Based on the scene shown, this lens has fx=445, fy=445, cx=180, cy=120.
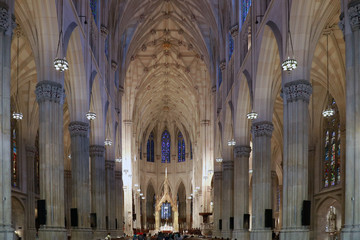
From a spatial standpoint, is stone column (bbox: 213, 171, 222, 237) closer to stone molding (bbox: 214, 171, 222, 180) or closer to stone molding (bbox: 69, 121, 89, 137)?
stone molding (bbox: 214, 171, 222, 180)

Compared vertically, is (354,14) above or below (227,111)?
above

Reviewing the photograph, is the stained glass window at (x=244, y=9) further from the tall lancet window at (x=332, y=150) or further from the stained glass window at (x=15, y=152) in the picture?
the stained glass window at (x=15, y=152)

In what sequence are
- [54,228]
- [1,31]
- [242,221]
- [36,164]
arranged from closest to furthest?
[1,31] → [54,228] → [242,221] → [36,164]

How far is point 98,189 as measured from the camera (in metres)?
31.7

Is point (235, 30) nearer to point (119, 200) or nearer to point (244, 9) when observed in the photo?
point (244, 9)

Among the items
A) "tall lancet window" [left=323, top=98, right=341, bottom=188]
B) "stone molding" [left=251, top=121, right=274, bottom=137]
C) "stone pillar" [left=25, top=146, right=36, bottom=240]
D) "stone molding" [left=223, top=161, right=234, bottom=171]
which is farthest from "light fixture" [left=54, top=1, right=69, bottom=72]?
"stone molding" [left=223, top=161, right=234, bottom=171]

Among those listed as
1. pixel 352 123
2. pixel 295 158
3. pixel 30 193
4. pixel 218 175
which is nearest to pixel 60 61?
pixel 295 158

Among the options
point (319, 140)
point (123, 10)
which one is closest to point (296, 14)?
point (319, 140)

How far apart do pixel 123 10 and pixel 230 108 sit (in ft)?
46.4

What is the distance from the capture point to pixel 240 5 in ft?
106

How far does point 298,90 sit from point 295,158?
9.66 feet

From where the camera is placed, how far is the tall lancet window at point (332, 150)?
107 feet

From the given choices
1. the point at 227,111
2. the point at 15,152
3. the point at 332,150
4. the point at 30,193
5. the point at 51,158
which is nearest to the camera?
the point at 51,158

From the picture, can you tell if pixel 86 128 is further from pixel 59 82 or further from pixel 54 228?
pixel 54 228
